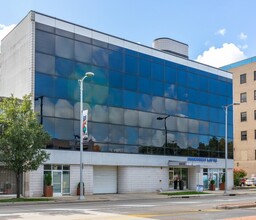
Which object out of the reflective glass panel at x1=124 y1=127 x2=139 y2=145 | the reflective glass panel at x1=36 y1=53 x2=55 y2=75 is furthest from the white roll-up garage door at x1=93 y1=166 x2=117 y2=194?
the reflective glass panel at x1=36 y1=53 x2=55 y2=75

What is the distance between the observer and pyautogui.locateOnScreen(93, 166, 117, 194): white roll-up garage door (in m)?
38.0

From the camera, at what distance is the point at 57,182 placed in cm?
3475

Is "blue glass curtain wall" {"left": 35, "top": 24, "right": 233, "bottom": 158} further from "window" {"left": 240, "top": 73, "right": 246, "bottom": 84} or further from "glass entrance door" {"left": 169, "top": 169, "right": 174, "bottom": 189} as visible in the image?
"window" {"left": 240, "top": 73, "right": 246, "bottom": 84}

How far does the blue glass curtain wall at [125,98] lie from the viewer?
34.9 m

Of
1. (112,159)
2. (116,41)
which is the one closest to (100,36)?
(116,41)

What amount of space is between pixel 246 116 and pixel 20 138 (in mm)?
60302

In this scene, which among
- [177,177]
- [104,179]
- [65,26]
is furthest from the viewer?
[177,177]

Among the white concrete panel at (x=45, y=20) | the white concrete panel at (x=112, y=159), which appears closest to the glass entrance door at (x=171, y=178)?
the white concrete panel at (x=112, y=159)

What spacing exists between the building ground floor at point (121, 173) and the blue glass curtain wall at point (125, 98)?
33.9 inches

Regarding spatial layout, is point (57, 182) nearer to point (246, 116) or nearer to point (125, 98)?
point (125, 98)

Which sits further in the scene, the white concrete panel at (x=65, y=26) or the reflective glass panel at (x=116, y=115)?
the reflective glass panel at (x=116, y=115)

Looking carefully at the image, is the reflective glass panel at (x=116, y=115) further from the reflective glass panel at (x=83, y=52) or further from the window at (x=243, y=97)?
the window at (x=243, y=97)

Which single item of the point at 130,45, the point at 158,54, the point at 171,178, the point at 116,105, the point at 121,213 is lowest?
the point at 171,178

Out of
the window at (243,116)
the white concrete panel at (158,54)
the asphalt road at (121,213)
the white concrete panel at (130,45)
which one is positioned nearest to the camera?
the asphalt road at (121,213)
